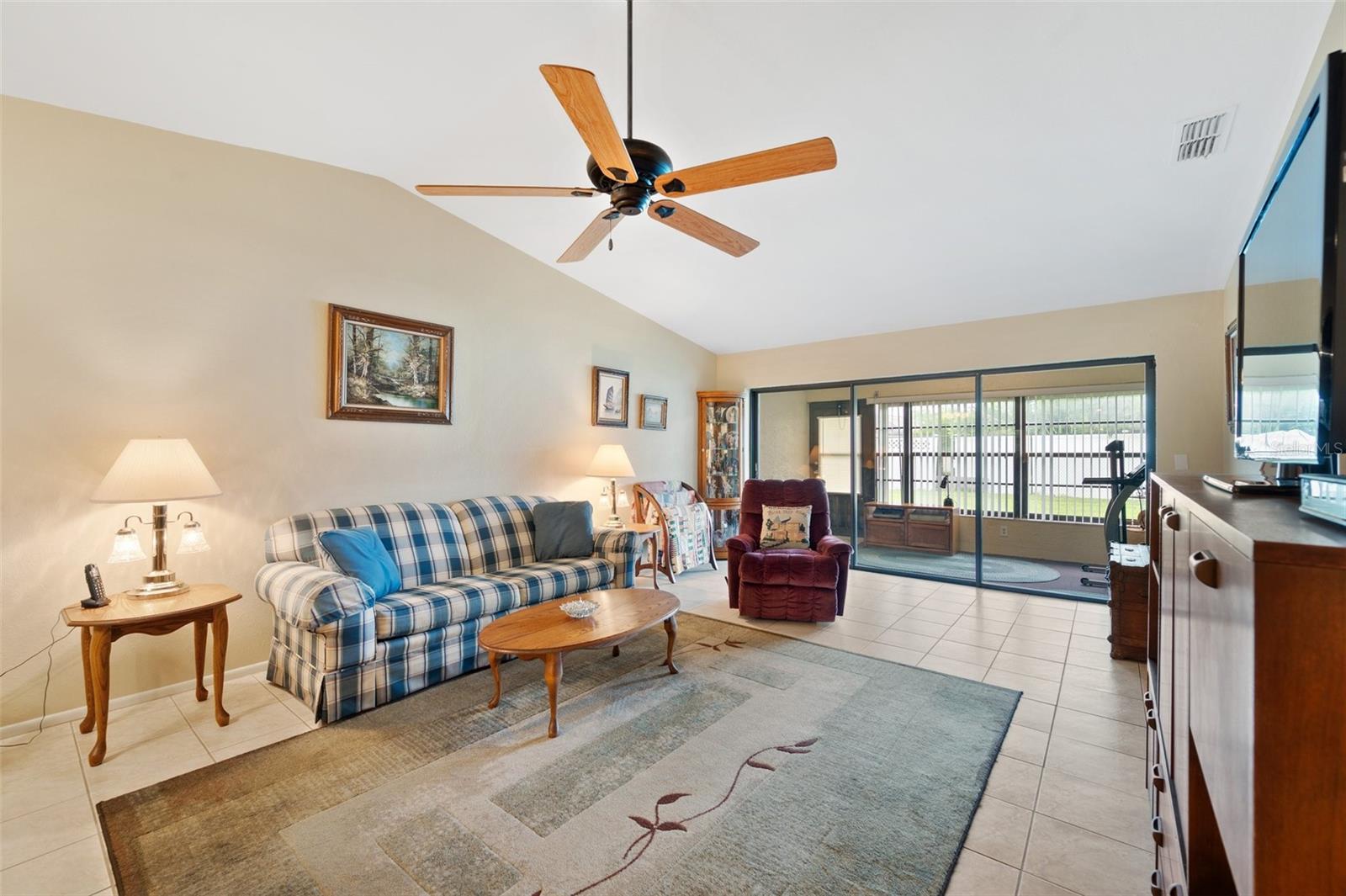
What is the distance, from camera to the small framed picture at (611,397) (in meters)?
5.21

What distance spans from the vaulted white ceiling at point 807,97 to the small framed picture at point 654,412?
6.92 ft

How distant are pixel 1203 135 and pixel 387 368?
15.1ft

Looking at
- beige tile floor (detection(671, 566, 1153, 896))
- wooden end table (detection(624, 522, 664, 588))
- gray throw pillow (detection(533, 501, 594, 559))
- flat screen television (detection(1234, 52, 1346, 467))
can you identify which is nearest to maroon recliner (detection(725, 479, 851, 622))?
beige tile floor (detection(671, 566, 1153, 896))

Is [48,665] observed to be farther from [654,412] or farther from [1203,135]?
[1203,135]

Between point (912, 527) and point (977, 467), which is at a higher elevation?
point (977, 467)

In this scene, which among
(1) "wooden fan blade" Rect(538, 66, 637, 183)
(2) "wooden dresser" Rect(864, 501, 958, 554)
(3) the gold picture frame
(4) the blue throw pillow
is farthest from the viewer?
(2) "wooden dresser" Rect(864, 501, 958, 554)

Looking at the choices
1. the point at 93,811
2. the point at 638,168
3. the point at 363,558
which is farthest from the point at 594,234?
the point at 93,811

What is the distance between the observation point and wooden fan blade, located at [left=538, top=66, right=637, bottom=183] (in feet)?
5.25

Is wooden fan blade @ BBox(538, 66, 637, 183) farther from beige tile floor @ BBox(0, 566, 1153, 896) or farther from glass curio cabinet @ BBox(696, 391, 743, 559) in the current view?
glass curio cabinet @ BBox(696, 391, 743, 559)

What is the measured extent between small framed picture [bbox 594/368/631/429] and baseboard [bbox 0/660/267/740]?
122 inches

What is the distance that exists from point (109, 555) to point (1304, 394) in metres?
4.43

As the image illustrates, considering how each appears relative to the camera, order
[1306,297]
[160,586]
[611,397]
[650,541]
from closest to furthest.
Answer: [1306,297] < [160,586] < [650,541] < [611,397]

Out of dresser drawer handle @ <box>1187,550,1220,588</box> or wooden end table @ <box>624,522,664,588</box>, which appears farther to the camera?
wooden end table @ <box>624,522,664,588</box>

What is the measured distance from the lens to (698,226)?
8.45ft
